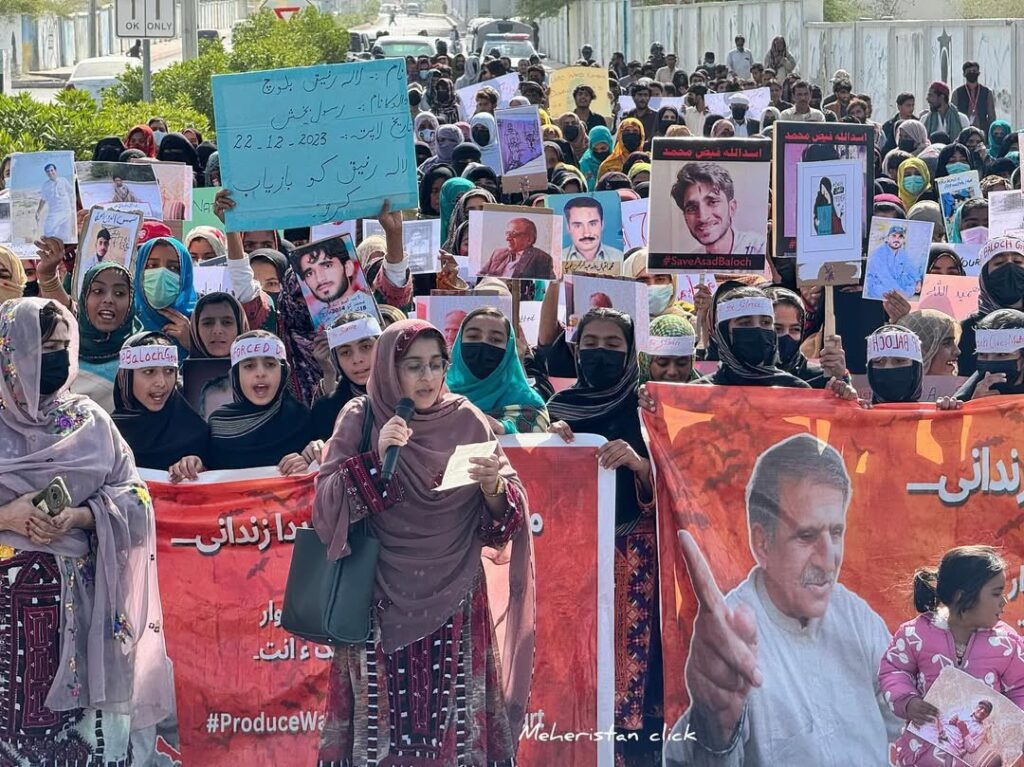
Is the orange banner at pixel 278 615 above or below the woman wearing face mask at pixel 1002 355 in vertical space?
below

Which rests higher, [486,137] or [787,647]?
[486,137]

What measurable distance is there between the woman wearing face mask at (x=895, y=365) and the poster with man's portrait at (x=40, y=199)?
3852 millimetres

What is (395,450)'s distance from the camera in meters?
3.98

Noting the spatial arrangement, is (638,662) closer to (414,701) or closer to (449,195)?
(414,701)

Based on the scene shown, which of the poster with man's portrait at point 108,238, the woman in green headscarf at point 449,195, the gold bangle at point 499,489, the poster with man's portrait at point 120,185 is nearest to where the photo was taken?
the gold bangle at point 499,489

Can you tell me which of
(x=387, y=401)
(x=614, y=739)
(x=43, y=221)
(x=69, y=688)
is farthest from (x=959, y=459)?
(x=43, y=221)

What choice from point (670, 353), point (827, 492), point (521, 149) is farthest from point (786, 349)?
point (521, 149)

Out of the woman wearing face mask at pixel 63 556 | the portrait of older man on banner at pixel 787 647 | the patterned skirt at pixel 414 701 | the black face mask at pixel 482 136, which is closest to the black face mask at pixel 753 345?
the portrait of older man on banner at pixel 787 647

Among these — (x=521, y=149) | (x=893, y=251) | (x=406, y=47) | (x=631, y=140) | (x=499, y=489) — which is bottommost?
(x=499, y=489)

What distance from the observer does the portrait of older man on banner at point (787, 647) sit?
15.6 feet

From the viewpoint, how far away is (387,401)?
421cm

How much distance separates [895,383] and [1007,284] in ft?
5.22

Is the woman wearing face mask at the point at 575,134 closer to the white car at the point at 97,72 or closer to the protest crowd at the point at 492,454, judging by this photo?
the protest crowd at the point at 492,454

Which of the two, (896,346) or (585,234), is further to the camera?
(585,234)
